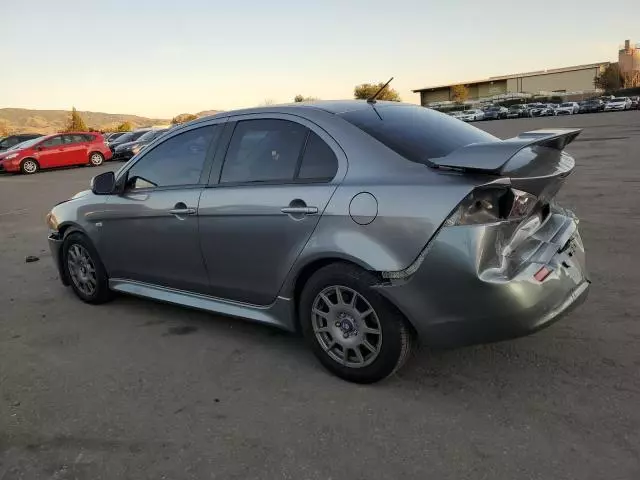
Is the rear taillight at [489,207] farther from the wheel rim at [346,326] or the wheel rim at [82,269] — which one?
the wheel rim at [82,269]

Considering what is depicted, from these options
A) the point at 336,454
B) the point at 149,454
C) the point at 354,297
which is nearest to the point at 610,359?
the point at 354,297

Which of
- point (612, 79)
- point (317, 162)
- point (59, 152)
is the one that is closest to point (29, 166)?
point (59, 152)

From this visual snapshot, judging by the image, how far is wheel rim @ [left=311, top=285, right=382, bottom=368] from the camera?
323 centimetres

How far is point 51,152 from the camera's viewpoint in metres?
24.1

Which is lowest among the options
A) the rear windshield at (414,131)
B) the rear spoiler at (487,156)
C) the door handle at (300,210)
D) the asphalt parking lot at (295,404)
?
the asphalt parking lot at (295,404)

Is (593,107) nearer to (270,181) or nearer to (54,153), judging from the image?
(54,153)

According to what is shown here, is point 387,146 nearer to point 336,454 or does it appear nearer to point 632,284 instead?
point 336,454

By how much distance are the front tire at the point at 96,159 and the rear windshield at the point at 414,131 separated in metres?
23.9

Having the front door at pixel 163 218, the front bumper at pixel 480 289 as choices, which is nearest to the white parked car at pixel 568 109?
the front door at pixel 163 218

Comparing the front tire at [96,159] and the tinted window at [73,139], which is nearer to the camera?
the tinted window at [73,139]

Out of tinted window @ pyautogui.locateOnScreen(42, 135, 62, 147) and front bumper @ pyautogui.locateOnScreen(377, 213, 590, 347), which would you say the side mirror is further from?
tinted window @ pyautogui.locateOnScreen(42, 135, 62, 147)

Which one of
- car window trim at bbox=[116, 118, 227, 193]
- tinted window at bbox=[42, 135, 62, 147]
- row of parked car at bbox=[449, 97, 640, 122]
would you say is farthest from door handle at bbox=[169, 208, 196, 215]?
row of parked car at bbox=[449, 97, 640, 122]

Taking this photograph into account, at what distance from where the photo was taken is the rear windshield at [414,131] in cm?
330

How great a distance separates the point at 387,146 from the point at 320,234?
64 cm
